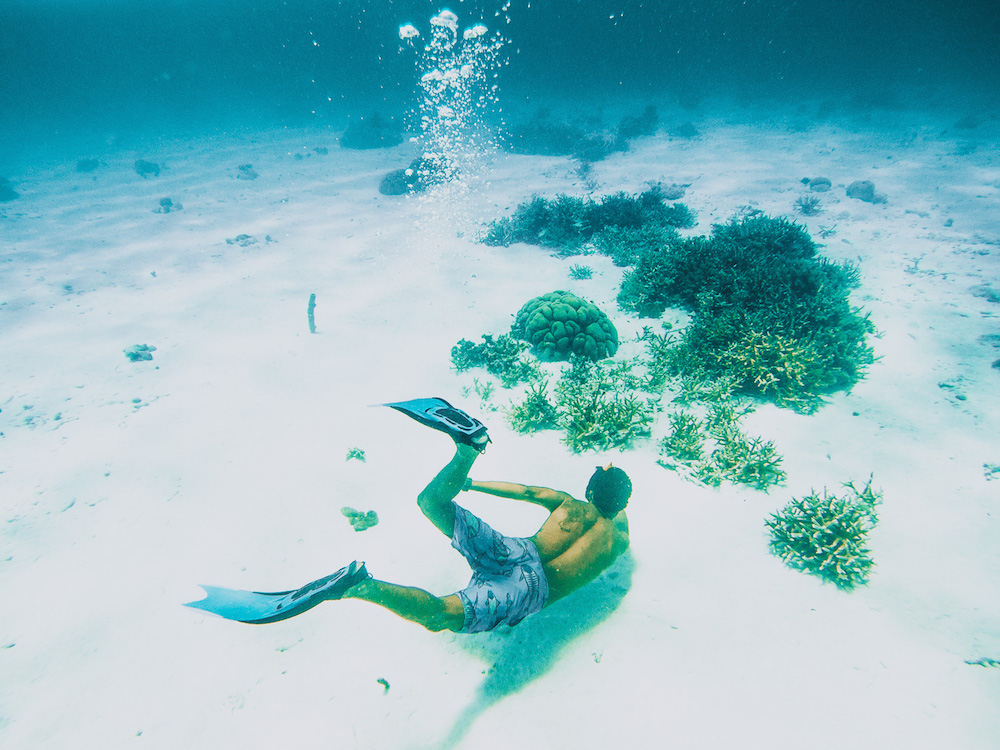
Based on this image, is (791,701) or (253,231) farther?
(253,231)

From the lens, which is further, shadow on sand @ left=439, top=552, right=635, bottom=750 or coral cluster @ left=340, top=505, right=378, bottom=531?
coral cluster @ left=340, top=505, right=378, bottom=531

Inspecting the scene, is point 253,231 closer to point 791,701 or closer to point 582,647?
point 582,647

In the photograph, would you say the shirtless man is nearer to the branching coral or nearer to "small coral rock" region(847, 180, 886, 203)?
the branching coral

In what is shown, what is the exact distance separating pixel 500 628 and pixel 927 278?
12647 mm

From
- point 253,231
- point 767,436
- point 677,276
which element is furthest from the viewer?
point 253,231

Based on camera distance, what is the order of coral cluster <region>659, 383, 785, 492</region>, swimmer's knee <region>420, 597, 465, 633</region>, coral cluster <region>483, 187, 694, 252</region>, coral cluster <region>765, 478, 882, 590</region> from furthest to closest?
coral cluster <region>483, 187, 694, 252</region>
coral cluster <region>659, 383, 785, 492</region>
coral cluster <region>765, 478, 882, 590</region>
swimmer's knee <region>420, 597, 465, 633</region>

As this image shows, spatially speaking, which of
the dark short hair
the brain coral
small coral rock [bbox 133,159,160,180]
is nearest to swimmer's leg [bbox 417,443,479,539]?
the dark short hair

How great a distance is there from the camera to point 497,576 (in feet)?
11.5

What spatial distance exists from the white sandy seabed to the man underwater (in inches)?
28.7

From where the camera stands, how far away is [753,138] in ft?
80.8

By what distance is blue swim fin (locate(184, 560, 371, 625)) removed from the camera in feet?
9.31

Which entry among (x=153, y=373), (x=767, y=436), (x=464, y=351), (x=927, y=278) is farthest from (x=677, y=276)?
(x=153, y=373)

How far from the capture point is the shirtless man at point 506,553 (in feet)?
10.1

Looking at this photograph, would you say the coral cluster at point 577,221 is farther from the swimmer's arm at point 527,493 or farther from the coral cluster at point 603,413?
the swimmer's arm at point 527,493
